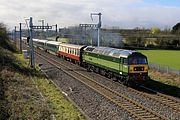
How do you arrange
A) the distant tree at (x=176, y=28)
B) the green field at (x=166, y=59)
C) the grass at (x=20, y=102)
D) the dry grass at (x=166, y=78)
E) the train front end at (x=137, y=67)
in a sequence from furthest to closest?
1. the distant tree at (x=176, y=28)
2. the green field at (x=166, y=59)
3. the dry grass at (x=166, y=78)
4. the train front end at (x=137, y=67)
5. the grass at (x=20, y=102)

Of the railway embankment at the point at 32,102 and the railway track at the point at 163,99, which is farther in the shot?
the railway track at the point at 163,99

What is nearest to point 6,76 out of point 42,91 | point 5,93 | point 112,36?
point 42,91

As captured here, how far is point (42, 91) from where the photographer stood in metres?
24.9

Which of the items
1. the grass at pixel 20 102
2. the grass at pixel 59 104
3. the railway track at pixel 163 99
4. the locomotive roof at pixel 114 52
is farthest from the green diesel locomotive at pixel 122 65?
the grass at pixel 20 102

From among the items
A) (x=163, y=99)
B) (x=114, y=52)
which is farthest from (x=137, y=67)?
(x=163, y=99)

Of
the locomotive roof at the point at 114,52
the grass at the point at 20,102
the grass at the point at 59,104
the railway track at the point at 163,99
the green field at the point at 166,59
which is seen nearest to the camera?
the grass at the point at 20,102

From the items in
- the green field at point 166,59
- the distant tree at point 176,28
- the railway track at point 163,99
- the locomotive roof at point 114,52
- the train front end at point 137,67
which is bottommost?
the railway track at point 163,99

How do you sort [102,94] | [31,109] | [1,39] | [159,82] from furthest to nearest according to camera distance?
[1,39], [159,82], [102,94], [31,109]

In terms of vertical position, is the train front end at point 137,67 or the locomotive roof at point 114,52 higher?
the locomotive roof at point 114,52

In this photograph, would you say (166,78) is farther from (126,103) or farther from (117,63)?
(126,103)

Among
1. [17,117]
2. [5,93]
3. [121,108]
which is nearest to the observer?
[17,117]

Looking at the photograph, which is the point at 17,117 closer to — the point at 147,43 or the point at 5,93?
the point at 5,93

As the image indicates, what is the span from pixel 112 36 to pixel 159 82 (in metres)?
63.7

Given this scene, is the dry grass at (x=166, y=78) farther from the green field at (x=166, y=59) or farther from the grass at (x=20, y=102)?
the grass at (x=20, y=102)
